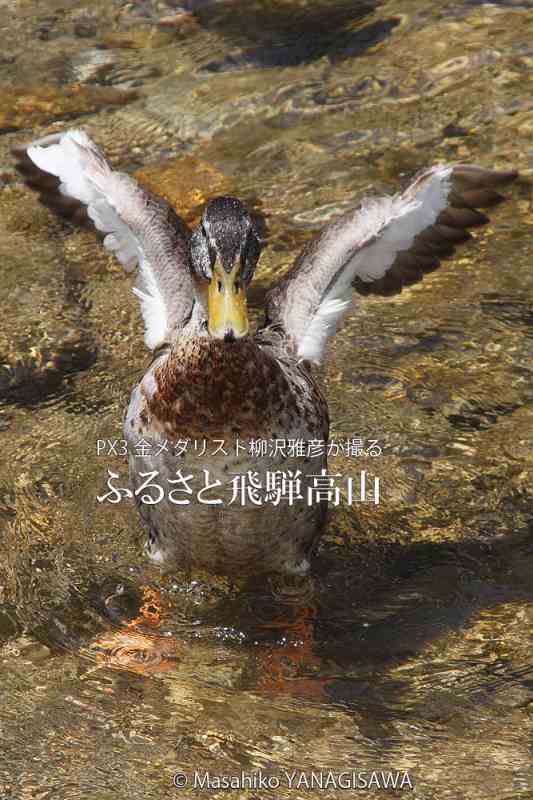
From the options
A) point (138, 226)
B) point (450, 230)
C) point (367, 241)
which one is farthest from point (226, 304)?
point (450, 230)

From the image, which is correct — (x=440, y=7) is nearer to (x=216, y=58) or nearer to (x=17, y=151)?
(x=216, y=58)

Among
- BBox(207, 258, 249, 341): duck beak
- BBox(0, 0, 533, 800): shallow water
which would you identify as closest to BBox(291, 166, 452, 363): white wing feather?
BBox(0, 0, 533, 800): shallow water

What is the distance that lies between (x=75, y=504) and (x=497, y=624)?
2165 millimetres

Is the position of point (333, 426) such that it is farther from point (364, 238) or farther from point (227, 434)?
point (227, 434)

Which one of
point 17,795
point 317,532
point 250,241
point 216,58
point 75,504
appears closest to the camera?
point 17,795

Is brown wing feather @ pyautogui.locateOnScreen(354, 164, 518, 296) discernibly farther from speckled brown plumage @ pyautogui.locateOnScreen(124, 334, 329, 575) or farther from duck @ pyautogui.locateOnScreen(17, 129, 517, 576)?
speckled brown plumage @ pyautogui.locateOnScreen(124, 334, 329, 575)

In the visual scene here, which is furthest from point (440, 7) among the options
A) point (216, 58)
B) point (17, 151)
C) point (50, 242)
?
point (17, 151)

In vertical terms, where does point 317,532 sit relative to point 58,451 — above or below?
below

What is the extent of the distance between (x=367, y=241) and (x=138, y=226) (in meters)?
1.13

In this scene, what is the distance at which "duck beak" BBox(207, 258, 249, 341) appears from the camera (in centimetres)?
497

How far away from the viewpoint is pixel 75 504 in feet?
21.2

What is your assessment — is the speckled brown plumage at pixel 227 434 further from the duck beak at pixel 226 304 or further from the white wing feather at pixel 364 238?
the white wing feather at pixel 364 238

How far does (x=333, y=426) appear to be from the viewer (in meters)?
7.04

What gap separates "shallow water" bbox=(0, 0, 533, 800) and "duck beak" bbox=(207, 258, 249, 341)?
1.42 metres
